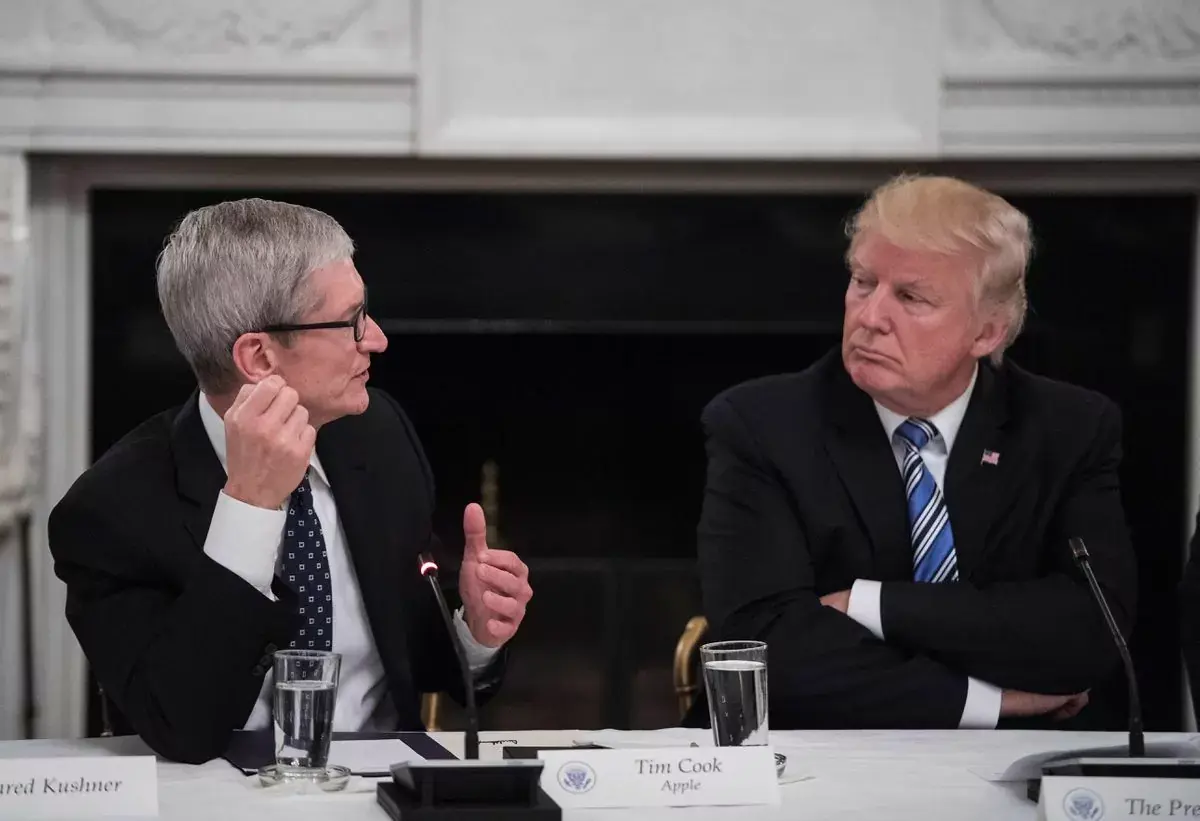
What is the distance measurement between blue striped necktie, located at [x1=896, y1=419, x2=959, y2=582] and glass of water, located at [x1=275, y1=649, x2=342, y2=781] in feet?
3.20

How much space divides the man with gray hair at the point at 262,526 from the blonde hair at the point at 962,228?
78 centimetres

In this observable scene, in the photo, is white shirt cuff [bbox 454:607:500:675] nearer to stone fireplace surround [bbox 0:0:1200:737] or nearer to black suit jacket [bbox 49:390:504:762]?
black suit jacket [bbox 49:390:504:762]

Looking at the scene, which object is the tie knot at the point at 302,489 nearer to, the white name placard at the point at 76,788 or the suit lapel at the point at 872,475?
the white name placard at the point at 76,788

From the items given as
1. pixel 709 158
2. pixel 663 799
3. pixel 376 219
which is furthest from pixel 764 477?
pixel 376 219

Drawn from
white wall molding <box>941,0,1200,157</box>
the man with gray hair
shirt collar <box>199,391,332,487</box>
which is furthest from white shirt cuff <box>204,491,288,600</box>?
white wall molding <box>941,0,1200,157</box>

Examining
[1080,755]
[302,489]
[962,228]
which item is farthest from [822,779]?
[962,228]

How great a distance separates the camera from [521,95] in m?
3.35

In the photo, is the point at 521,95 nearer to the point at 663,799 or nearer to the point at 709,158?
the point at 709,158

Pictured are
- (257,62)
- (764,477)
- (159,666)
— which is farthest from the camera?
(257,62)

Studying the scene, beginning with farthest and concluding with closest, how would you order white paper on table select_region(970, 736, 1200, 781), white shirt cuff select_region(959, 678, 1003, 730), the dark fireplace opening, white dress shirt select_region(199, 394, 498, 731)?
the dark fireplace opening < white shirt cuff select_region(959, 678, 1003, 730) < white dress shirt select_region(199, 394, 498, 731) < white paper on table select_region(970, 736, 1200, 781)

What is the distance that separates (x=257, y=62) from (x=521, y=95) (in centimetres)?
58

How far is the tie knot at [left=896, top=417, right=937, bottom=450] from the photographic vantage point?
2223 mm

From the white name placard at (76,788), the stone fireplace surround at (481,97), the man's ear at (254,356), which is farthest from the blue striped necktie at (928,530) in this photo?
the stone fireplace surround at (481,97)

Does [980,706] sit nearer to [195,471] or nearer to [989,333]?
[989,333]
